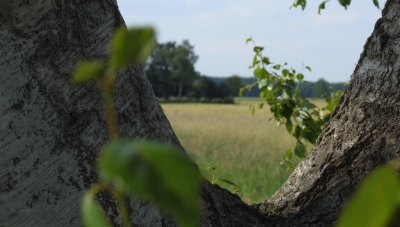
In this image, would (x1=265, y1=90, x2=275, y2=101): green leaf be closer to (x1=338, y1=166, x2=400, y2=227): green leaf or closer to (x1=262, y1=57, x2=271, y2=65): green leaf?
(x1=262, y1=57, x2=271, y2=65): green leaf

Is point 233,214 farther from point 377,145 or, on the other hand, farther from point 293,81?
point 293,81

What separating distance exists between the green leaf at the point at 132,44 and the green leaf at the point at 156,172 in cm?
3

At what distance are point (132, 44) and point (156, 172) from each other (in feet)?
0.15

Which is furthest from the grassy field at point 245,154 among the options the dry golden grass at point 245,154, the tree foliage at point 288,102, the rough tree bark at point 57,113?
the rough tree bark at point 57,113

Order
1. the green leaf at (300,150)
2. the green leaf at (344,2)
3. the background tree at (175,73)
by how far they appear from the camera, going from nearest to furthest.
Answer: the green leaf at (344,2), the green leaf at (300,150), the background tree at (175,73)

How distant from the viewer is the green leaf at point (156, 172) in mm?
159

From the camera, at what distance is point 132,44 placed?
170mm

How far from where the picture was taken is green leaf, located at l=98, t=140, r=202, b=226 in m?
0.16

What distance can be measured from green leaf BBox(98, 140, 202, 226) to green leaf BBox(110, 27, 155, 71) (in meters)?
0.03

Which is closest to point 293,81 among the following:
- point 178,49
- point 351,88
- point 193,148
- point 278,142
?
point 351,88

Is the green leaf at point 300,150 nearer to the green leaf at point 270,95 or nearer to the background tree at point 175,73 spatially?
the green leaf at point 270,95

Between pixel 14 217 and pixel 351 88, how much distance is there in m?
0.82

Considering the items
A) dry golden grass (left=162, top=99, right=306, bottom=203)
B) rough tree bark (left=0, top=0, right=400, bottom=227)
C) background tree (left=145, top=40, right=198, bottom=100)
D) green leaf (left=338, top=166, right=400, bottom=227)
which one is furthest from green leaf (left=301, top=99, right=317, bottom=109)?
background tree (left=145, top=40, right=198, bottom=100)

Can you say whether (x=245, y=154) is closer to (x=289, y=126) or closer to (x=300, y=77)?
(x=300, y=77)
